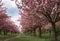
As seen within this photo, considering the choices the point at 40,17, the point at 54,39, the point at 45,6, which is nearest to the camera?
the point at 45,6

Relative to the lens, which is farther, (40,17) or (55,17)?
(40,17)

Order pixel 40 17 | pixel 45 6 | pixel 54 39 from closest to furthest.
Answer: pixel 45 6, pixel 54 39, pixel 40 17

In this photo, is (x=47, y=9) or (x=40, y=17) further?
(x=40, y=17)

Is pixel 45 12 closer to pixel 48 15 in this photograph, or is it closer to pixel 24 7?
pixel 48 15

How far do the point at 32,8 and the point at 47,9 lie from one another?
1634 mm

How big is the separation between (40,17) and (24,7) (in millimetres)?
3175

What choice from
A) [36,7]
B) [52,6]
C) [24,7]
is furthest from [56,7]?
[24,7]

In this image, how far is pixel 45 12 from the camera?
75.4 feet

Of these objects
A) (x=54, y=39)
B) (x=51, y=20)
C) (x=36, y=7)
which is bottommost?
(x=54, y=39)

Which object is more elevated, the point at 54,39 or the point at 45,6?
the point at 45,6

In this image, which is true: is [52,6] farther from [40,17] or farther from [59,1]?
[40,17]

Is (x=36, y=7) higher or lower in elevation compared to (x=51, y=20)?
higher

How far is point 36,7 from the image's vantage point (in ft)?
74.7

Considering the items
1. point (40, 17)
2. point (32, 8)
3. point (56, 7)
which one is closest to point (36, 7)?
point (32, 8)
